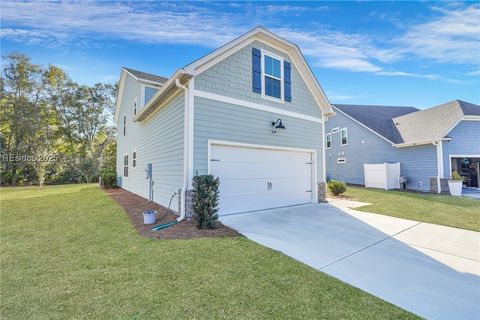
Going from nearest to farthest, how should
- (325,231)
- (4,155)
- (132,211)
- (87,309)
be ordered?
(87,309)
(325,231)
(132,211)
(4,155)

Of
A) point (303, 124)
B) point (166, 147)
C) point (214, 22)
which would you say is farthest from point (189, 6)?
point (303, 124)

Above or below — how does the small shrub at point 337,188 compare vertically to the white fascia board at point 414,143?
below

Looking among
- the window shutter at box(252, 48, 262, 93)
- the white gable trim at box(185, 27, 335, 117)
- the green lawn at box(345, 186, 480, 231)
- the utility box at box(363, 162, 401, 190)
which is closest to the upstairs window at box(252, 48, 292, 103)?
the window shutter at box(252, 48, 262, 93)

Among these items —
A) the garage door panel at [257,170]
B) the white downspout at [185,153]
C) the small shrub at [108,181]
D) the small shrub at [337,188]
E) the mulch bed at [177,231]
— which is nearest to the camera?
the mulch bed at [177,231]

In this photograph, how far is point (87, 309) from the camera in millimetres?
2471

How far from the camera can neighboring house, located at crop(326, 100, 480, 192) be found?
12656 millimetres

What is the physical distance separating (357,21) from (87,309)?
34.0 feet

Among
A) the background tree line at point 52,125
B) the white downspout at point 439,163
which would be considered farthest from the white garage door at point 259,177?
the background tree line at point 52,125

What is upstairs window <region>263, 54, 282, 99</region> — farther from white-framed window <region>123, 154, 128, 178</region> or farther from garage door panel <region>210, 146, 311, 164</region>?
white-framed window <region>123, 154, 128, 178</region>

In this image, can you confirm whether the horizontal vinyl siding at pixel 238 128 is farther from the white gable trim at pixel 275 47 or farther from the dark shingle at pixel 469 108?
the dark shingle at pixel 469 108

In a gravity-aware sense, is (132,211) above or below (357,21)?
below

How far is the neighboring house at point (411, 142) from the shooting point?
41.5 feet

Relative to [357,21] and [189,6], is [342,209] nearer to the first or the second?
[357,21]

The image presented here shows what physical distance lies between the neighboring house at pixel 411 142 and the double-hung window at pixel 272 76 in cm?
1019
